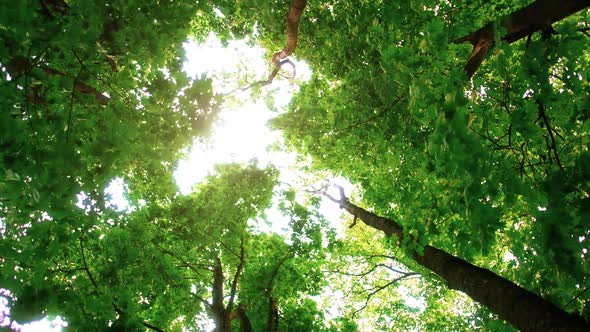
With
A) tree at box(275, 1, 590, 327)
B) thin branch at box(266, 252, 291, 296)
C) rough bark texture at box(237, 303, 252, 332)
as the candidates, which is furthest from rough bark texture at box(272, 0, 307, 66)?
rough bark texture at box(237, 303, 252, 332)

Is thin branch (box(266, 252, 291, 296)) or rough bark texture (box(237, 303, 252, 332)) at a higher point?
thin branch (box(266, 252, 291, 296))

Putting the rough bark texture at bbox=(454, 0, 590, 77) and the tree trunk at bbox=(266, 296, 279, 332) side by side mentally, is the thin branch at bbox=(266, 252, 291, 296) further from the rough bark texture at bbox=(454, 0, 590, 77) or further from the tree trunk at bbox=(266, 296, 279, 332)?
the rough bark texture at bbox=(454, 0, 590, 77)

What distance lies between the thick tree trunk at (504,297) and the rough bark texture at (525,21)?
2569mm

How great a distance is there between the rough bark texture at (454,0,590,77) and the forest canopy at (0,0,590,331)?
0.9 inches

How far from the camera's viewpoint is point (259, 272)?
882 cm

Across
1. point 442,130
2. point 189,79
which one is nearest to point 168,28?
point 189,79

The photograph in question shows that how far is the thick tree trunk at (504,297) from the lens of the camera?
355cm

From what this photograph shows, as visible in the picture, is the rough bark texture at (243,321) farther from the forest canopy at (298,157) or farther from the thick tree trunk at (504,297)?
the thick tree trunk at (504,297)

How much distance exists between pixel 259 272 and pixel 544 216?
7.46m

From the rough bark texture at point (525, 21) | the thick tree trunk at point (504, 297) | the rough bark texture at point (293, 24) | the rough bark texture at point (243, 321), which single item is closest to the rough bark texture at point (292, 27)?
the rough bark texture at point (293, 24)

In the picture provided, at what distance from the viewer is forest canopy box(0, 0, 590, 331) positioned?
238cm

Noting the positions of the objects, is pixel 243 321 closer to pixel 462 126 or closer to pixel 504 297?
pixel 504 297

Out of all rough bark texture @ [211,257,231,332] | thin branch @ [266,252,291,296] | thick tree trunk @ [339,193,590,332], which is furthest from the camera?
thin branch @ [266,252,291,296]

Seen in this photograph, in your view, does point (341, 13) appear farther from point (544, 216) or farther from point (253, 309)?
point (253, 309)
